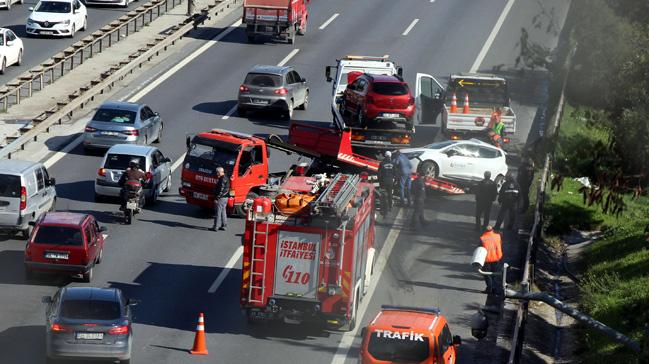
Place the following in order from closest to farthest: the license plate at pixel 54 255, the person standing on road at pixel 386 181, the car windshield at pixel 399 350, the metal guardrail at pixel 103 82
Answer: the car windshield at pixel 399 350
the license plate at pixel 54 255
the person standing on road at pixel 386 181
the metal guardrail at pixel 103 82

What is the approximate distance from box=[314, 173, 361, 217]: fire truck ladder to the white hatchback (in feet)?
85.7

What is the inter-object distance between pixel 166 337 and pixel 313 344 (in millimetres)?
2942

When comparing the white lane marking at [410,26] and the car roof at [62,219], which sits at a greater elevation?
the car roof at [62,219]

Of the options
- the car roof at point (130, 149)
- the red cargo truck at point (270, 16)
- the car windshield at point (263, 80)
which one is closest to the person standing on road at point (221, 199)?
the car roof at point (130, 149)

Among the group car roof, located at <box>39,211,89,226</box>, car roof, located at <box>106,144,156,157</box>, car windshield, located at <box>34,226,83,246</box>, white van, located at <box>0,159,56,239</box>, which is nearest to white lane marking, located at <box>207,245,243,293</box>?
car windshield, located at <box>34,226,83,246</box>

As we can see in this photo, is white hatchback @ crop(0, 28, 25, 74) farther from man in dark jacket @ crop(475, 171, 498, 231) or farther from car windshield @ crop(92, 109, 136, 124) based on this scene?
man in dark jacket @ crop(475, 171, 498, 231)

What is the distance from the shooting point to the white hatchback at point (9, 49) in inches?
2071

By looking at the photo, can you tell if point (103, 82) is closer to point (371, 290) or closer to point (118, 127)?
point (118, 127)

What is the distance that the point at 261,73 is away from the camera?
161 feet

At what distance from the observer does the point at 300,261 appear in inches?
1069

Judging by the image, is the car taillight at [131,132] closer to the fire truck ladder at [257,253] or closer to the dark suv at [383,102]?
the dark suv at [383,102]


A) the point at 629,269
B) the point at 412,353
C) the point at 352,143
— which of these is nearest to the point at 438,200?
the point at 352,143

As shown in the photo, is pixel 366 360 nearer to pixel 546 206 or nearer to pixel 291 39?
pixel 546 206

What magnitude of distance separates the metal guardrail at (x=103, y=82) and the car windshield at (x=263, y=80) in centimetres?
552
